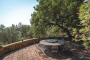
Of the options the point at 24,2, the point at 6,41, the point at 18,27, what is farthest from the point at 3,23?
the point at 24,2

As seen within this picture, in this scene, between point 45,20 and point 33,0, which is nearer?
point 45,20

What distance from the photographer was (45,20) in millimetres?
6309

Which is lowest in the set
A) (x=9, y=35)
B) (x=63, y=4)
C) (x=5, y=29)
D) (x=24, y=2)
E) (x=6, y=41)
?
(x=6, y=41)

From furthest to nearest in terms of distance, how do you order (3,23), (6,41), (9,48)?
(3,23) → (6,41) → (9,48)

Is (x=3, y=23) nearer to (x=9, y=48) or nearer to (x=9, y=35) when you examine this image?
(x=9, y=35)

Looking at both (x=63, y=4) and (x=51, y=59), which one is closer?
(x=51, y=59)

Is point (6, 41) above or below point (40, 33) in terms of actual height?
below

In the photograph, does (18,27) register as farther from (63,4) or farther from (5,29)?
(63,4)

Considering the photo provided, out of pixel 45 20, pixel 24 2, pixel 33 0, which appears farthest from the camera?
pixel 33 0

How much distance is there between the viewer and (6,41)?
14.7m

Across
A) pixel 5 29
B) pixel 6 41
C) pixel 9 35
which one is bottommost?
pixel 6 41

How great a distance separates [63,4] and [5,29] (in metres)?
15.7

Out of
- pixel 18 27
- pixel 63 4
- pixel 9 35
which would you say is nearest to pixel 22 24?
pixel 18 27

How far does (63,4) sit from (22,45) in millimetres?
6158
